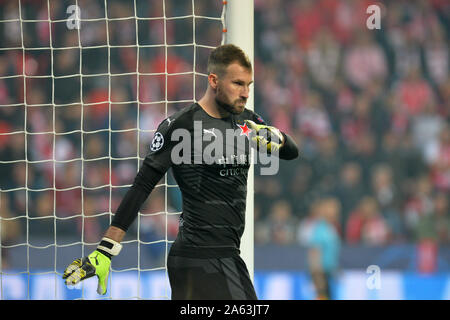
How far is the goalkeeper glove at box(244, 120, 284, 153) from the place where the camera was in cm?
378

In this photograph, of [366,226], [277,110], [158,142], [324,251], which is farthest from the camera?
[277,110]

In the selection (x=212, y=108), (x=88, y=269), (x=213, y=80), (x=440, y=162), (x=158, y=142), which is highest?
(x=440, y=162)

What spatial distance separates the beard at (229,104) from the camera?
146 inches

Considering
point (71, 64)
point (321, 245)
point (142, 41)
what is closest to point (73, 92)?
point (71, 64)

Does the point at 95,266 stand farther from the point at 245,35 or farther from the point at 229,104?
the point at 245,35

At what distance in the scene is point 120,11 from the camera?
10.2 metres

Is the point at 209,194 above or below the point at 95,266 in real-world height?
above

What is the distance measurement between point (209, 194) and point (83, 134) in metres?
5.29

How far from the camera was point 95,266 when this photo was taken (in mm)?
3447

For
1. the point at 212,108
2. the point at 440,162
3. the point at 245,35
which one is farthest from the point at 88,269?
the point at 440,162

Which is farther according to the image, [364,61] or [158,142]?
[364,61]

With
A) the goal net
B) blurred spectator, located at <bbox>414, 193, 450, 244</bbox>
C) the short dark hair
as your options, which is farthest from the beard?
blurred spectator, located at <bbox>414, 193, 450, 244</bbox>
